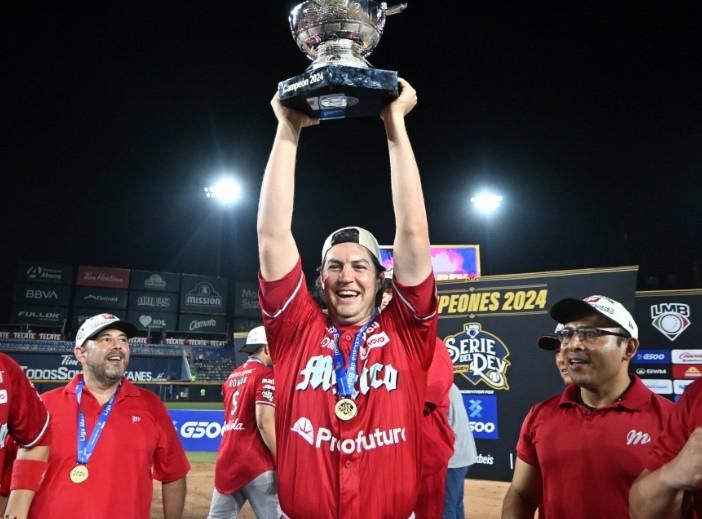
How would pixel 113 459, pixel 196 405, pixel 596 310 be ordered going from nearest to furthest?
pixel 596 310, pixel 113 459, pixel 196 405

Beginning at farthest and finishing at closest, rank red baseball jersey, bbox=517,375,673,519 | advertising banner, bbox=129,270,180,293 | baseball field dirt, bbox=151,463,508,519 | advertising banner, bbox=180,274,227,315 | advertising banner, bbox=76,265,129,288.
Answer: advertising banner, bbox=180,274,227,315
advertising banner, bbox=129,270,180,293
advertising banner, bbox=76,265,129,288
baseball field dirt, bbox=151,463,508,519
red baseball jersey, bbox=517,375,673,519

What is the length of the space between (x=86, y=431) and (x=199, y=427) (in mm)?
8246

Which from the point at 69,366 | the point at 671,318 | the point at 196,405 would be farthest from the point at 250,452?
the point at 69,366

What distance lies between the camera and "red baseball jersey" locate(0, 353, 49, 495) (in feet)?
10.3

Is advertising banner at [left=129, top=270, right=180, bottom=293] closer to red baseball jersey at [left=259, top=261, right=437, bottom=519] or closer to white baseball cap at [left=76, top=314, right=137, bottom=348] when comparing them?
white baseball cap at [left=76, top=314, right=137, bottom=348]

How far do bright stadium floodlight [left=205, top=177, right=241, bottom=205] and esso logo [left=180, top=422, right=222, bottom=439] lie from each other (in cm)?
1706

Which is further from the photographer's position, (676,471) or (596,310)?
(596,310)

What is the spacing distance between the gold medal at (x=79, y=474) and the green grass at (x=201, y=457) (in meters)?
8.05

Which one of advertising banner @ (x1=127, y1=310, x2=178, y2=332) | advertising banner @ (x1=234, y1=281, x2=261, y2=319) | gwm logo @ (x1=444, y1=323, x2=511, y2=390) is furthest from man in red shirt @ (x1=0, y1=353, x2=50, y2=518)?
advertising banner @ (x1=234, y1=281, x2=261, y2=319)

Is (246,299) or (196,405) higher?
(246,299)

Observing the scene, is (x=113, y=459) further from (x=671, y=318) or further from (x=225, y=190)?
(x=225, y=190)

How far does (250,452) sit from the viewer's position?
4949mm

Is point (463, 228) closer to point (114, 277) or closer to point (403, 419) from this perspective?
point (114, 277)

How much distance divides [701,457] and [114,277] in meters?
32.0
